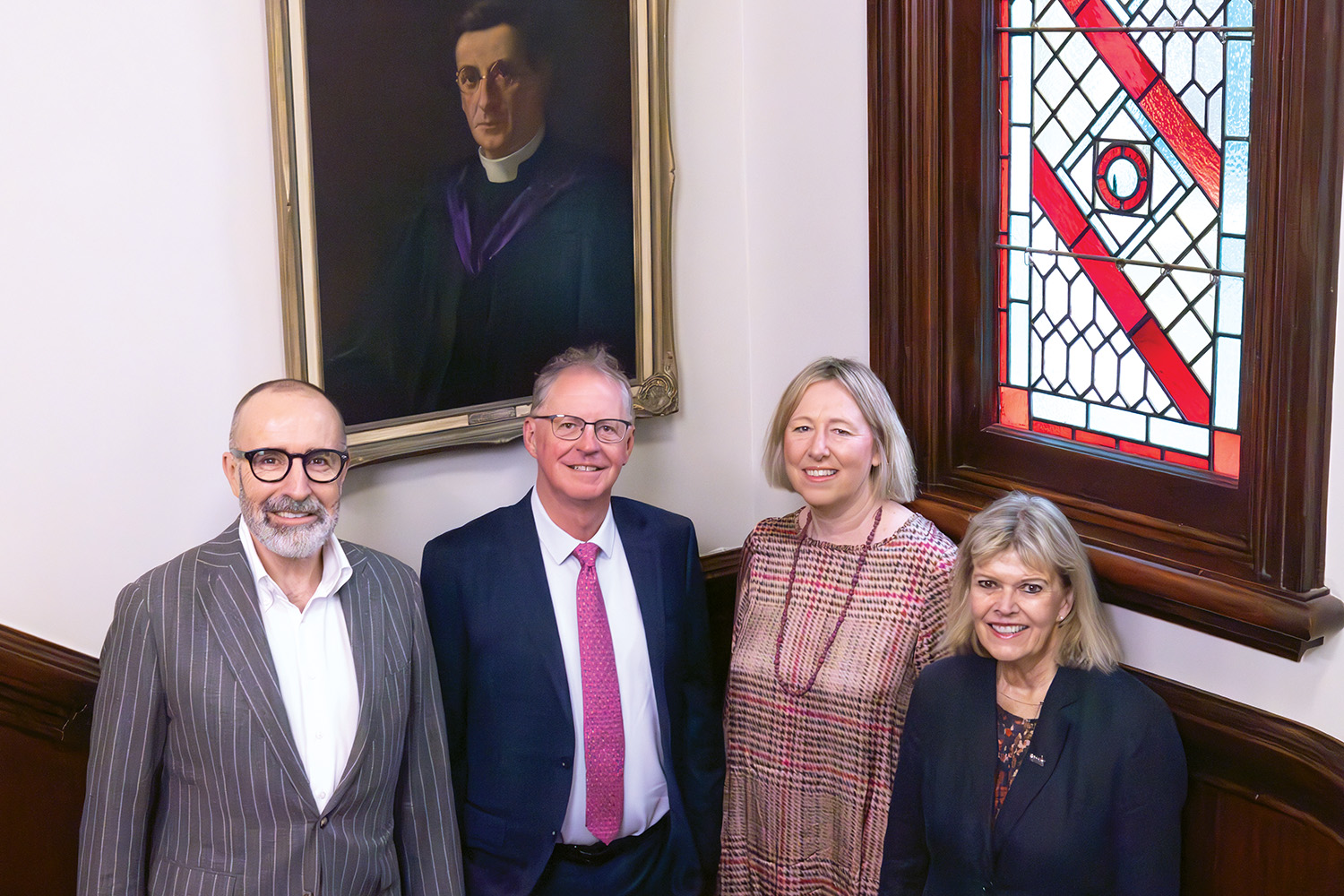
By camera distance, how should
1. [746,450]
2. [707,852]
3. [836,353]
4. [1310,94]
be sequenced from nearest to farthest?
[1310,94] → [707,852] → [836,353] → [746,450]

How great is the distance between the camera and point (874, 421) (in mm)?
3115

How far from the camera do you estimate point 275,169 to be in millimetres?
3141

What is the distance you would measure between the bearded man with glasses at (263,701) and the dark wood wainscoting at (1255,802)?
1.63 metres

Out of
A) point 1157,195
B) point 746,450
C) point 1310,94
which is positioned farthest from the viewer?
point 746,450

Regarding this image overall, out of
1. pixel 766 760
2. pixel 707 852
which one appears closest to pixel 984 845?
pixel 766 760

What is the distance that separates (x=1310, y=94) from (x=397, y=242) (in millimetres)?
2014

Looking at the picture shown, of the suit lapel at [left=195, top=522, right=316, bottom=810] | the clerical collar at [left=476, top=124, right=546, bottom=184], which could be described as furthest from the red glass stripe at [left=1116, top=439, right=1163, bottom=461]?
the suit lapel at [left=195, top=522, right=316, bottom=810]

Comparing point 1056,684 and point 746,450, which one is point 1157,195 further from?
point 746,450

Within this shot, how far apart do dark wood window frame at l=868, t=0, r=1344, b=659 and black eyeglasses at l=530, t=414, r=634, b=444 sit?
2.83 feet

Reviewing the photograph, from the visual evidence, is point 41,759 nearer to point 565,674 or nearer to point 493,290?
point 565,674

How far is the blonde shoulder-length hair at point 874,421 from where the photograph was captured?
3.12 m

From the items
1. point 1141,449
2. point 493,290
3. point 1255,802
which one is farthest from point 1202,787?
point 493,290

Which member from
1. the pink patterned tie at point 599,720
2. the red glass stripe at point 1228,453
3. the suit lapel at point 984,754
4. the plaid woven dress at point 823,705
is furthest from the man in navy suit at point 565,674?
the red glass stripe at point 1228,453

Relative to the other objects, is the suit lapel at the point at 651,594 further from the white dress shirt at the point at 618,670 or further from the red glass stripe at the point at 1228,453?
the red glass stripe at the point at 1228,453
